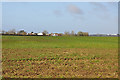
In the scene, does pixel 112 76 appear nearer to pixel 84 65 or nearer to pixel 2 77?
pixel 84 65

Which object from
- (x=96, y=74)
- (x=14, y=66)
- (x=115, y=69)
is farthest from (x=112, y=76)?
(x=14, y=66)

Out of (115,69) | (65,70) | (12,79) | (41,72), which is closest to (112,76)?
(115,69)

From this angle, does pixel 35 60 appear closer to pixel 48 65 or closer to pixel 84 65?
pixel 48 65

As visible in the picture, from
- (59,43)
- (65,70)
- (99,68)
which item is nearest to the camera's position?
(65,70)

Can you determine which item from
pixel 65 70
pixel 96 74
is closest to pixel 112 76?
pixel 96 74

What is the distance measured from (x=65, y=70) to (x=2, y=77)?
302cm

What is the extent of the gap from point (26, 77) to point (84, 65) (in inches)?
149

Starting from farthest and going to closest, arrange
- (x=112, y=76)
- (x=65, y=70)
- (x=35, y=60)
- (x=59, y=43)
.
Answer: (x=59, y=43) < (x=35, y=60) < (x=65, y=70) < (x=112, y=76)

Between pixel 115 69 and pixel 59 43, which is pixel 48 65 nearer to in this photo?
pixel 115 69

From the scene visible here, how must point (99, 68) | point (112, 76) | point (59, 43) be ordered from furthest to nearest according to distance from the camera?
point (59, 43) → point (99, 68) → point (112, 76)

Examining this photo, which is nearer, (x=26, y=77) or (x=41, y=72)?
(x=26, y=77)

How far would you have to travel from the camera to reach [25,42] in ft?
80.4

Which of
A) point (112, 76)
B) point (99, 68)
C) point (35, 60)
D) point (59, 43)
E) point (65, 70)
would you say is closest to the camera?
point (112, 76)

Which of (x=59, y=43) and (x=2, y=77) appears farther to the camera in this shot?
(x=59, y=43)
